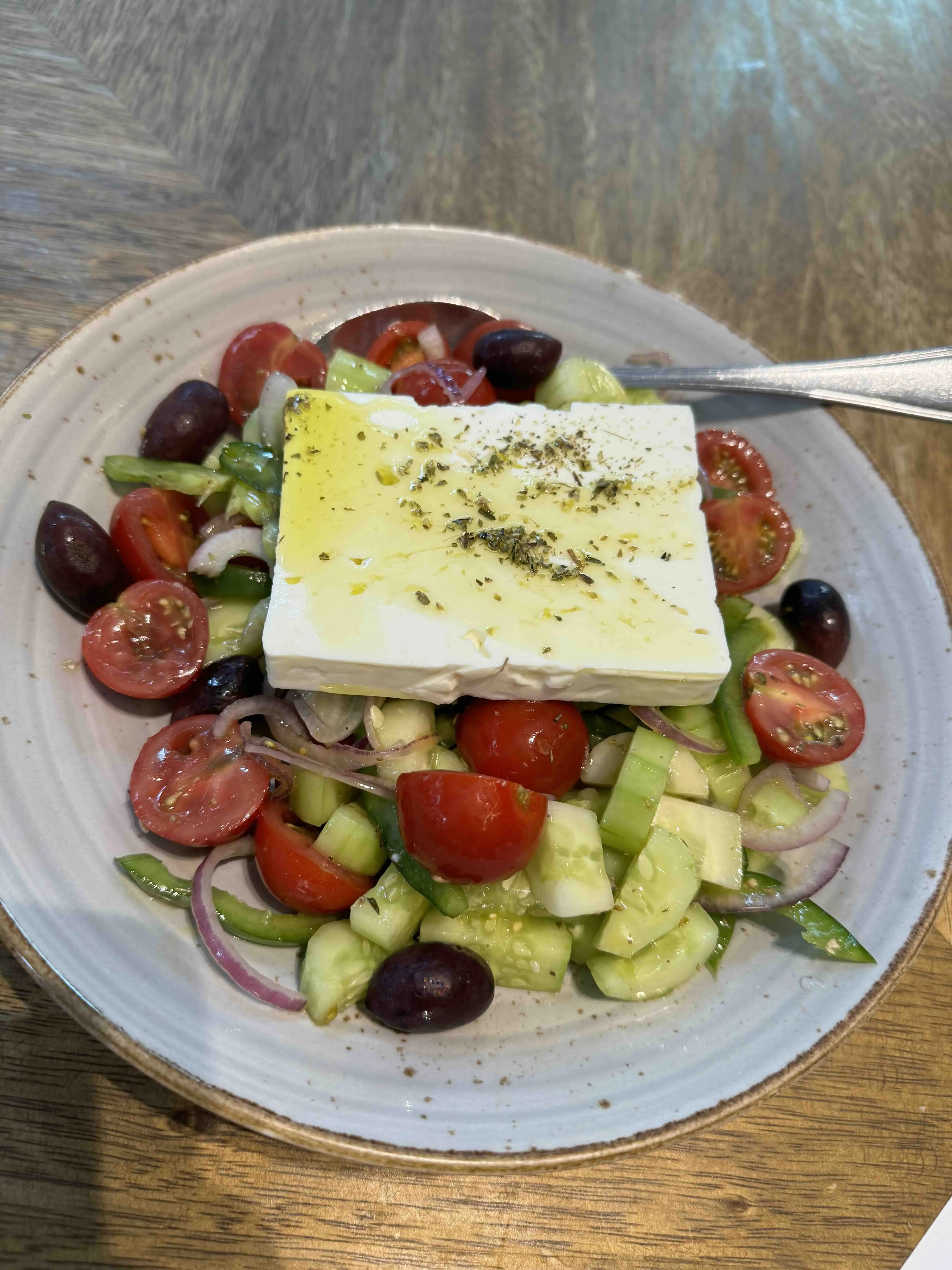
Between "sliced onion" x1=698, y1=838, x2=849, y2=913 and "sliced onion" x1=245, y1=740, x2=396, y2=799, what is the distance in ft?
2.93

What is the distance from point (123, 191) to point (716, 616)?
293cm

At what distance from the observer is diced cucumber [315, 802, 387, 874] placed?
6.45 feet

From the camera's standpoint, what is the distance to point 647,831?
1943mm

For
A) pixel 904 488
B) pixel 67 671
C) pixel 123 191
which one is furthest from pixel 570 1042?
pixel 123 191

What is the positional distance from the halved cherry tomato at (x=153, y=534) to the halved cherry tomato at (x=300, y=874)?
77cm

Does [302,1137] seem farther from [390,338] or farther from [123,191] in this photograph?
[123,191]

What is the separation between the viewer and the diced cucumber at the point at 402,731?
6.59ft

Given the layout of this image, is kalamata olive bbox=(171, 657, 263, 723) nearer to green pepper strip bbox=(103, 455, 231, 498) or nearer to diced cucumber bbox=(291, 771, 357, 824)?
diced cucumber bbox=(291, 771, 357, 824)

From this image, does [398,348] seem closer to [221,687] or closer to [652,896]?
[221,687]

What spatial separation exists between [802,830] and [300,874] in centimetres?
135

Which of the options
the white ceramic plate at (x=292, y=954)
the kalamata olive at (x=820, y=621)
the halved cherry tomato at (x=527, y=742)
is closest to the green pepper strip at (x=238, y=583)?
the white ceramic plate at (x=292, y=954)

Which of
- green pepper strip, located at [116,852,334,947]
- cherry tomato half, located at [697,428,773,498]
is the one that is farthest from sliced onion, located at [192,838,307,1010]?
cherry tomato half, located at [697,428,773,498]

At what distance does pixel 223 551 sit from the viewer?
7.36 feet

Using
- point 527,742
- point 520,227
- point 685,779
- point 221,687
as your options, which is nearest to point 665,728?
point 685,779
